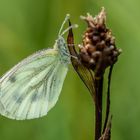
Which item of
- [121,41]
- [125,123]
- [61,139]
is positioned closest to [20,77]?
[61,139]

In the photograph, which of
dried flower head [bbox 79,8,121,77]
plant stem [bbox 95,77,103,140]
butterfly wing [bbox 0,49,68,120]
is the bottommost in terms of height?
plant stem [bbox 95,77,103,140]

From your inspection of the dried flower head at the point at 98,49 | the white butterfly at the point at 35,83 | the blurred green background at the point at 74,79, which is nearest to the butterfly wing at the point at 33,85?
the white butterfly at the point at 35,83

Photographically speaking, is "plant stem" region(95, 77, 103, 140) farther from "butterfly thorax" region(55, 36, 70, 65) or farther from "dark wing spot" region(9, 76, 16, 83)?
"dark wing spot" region(9, 76, 16, 83)

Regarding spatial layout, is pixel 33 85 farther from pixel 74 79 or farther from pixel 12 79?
pixel 74 79

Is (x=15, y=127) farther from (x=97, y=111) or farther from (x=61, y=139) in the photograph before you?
(x=97, y=111)

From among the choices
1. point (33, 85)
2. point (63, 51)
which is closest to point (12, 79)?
point (33, 85)

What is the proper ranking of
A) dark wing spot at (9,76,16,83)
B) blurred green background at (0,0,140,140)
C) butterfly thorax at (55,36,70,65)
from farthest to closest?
blurred green background at (0,0,140,140), dark wing spot at (9,76,16,83), butterfly thorax at (55,36,70,65)

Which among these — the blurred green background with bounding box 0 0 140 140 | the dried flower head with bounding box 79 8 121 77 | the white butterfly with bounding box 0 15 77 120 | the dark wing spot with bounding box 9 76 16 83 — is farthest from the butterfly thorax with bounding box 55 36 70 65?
the dried flower head with bounding box 79 8 121 77
